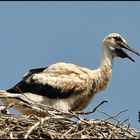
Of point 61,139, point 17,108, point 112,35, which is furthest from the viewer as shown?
point 112,35

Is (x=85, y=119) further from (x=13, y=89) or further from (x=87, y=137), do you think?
(x=13, y=89)

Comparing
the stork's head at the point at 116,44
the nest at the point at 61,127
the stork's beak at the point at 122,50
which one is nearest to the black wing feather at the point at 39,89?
the stork's beak at the point at 122,50

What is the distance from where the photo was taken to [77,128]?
9555mm

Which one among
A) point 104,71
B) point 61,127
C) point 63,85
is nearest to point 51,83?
point 63,85

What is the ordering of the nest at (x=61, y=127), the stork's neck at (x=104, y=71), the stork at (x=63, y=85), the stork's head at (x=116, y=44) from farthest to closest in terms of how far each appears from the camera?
the stork's head at (x=116, y=44)
the stork's neck at (x=104, y=71)
the stork at (x=63, y=85)
the nest at (x=61, y=127)

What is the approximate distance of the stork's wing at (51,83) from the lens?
40.2 feet

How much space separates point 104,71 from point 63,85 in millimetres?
816

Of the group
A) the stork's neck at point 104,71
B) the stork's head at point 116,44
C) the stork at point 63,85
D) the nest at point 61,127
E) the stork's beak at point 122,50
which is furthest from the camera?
the stork's head at point 116,44

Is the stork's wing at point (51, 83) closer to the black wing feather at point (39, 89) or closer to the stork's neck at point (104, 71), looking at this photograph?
the black wing feather at point (39, 89)

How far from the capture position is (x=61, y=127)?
9.76 m

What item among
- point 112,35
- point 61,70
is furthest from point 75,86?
point 112,35

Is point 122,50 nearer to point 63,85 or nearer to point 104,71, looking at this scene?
point 104,71

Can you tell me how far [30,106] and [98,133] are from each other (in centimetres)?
89

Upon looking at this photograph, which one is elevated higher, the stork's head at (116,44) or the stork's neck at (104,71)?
the stork's head at (116,44)
